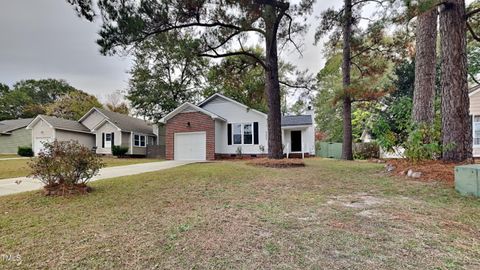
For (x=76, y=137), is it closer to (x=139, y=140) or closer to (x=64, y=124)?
(x=64, y=124)

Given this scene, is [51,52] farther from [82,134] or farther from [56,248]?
[56,248]

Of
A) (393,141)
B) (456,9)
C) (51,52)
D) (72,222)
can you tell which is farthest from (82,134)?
(456,9)

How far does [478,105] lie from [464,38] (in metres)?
10.6

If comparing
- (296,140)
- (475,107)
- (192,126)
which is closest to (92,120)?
(192,126)

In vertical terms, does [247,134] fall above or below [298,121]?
below

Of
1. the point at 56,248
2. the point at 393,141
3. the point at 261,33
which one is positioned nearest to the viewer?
the point at 56,248

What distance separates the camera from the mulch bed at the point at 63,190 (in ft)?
17.3

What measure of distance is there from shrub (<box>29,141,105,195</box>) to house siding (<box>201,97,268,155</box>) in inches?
485

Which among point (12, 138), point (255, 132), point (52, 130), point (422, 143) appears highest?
point (52, 130)

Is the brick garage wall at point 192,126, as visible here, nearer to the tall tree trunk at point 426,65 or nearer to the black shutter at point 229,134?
the black shutter at point 229,134

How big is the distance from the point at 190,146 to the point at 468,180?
51.2 feet

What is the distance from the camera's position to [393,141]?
24.9ft

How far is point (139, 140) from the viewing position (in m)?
25.0

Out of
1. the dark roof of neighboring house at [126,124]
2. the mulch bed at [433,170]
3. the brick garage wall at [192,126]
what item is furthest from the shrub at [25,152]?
the mulch bed at [433,170]
